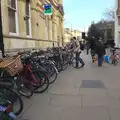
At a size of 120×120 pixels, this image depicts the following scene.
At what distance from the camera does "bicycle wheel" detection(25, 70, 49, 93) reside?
8883 mm

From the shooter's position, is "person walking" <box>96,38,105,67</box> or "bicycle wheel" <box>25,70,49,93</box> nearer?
"bicycle wheel" <box>25,70,49,93</box>

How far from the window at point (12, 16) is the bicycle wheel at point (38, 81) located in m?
4.16

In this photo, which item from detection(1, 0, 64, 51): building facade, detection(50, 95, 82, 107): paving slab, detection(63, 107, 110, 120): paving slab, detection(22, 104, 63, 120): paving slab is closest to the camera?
detection(63, 107, 110, 120): paving slab

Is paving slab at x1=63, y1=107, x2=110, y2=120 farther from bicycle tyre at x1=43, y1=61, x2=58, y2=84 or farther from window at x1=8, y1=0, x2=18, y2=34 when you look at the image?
window at x1=8, y1=0, x2=18, y2=34

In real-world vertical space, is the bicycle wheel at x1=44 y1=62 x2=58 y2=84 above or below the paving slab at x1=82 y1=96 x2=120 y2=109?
above

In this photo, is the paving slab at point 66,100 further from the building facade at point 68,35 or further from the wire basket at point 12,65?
the building facade at point 68,35

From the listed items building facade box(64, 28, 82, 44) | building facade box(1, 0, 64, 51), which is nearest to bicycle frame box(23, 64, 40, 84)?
building facade box(1, 0, 64, 51)

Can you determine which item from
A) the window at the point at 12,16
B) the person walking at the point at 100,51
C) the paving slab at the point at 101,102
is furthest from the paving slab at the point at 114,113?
the person walking at the point at 100,51

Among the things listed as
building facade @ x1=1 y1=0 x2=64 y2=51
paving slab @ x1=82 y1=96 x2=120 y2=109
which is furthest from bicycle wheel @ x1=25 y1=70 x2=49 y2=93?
building facade @ x1=1 y1=0 x2=64 y2=51

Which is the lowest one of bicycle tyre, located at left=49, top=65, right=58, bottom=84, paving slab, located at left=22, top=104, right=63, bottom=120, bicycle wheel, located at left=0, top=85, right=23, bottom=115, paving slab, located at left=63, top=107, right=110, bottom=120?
paving slab, located at left=22, top=104, right=63, bottom=120

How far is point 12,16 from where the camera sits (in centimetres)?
1324

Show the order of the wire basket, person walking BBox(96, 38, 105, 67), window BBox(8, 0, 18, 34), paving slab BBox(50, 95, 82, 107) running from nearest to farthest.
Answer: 1. the wire basket
2. paving slab BBox(50, 95, 82, 107)
3. window BBox(8, 0, 18, 34)
4. person walking BBox(96, 38, 105, 67)

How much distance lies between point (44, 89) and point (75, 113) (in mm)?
2501

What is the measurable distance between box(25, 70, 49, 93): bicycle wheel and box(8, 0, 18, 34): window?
4155mm
